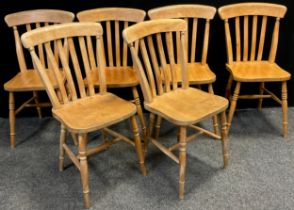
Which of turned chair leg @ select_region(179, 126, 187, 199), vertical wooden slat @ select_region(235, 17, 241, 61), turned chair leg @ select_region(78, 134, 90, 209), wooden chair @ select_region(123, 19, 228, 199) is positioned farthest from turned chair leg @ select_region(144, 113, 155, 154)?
vertical wooden slat @ select_region(235, 17, 241, 61)

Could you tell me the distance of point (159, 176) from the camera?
6.46 feet

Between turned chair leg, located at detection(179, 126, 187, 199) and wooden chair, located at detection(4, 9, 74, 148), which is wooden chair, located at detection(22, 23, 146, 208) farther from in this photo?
wooden chair, located at detection(4, 9, 74, 148)

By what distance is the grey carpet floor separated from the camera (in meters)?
1.77

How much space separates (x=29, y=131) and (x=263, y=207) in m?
1.85

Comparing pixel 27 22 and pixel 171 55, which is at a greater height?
pixel 27 22

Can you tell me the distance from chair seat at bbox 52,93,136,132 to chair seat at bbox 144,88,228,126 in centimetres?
17

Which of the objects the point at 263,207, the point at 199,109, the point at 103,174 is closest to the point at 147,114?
the point at 103,174

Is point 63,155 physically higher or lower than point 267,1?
lower

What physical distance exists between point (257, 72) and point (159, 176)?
104 centimetres

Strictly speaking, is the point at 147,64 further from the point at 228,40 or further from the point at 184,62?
the point at 228,40

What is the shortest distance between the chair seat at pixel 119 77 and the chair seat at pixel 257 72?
730mm

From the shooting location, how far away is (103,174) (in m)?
2.01

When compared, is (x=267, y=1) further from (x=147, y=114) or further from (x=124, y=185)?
(x=124, y=185)

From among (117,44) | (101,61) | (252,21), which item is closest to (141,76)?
(101,61)
